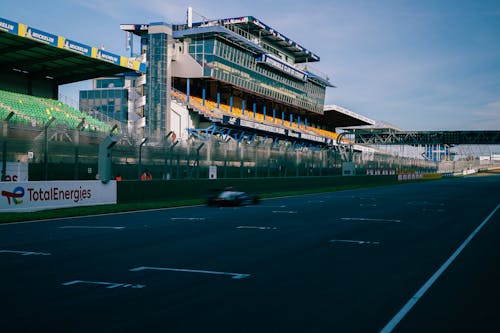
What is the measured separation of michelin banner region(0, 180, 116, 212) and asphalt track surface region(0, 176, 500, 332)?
389 cm

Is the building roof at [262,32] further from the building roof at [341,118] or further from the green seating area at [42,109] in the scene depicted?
the green seating area at [42,109]

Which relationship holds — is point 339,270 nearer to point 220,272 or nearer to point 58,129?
point 220,272

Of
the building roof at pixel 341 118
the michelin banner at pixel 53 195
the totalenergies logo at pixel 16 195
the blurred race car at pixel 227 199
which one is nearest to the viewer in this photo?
the totalenergies logo at pixel 16 195

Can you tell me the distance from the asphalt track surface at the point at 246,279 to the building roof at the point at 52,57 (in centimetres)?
2409

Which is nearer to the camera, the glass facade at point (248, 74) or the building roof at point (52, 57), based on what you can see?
the building roof at point (52, 57)

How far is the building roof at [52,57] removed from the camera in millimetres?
34931

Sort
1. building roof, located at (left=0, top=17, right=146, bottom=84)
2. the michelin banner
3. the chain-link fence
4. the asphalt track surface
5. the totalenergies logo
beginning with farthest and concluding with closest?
building roof, located at (left=0, top=17, right=146, bottom=84)
the chain-link fence
the michelin banner
the totalenergies logo
the asphalt track surface

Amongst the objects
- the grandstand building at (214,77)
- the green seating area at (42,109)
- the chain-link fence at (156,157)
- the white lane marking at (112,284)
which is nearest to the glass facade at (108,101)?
the grandstand building at (214,77)

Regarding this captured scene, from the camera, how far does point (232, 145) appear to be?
102ft

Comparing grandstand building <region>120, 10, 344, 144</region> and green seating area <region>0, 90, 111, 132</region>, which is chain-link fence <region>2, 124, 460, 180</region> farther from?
grandstand building <region>120, 10, 344, 144</region>

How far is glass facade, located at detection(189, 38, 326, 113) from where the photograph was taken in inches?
2359

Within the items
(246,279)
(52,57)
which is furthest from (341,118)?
(246,279)

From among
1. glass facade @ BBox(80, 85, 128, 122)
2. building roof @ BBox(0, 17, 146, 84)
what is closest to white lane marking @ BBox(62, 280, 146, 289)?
building roof @ BBox(0, 17, 146, 84)

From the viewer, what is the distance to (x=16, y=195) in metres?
18.5
